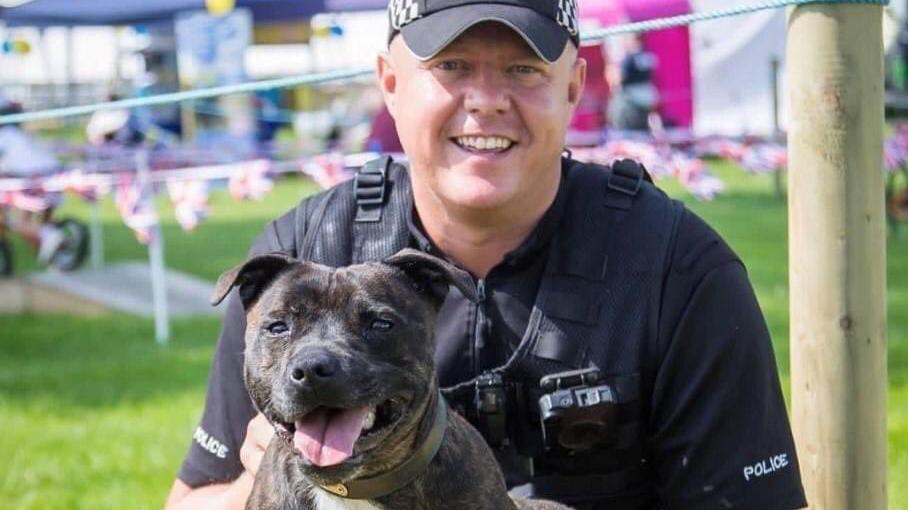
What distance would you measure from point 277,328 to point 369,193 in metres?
0.65

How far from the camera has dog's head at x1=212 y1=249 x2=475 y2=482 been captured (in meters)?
2.76

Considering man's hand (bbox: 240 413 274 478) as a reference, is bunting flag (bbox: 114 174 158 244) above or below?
above

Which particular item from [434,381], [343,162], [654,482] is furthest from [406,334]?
[343,162]

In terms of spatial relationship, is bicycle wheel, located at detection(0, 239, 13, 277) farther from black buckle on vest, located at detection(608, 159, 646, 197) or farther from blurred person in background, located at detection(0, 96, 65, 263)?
black buckle on vest, located at detection(608, 159, 646, 197)

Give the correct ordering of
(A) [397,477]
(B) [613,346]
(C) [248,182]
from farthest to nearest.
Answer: (C) [248,182]
(B) [613,346]
(A) [397,477]

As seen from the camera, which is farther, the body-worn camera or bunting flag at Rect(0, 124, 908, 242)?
bunting flag at Rect(0, 124, 908, 242)

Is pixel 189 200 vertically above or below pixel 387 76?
below

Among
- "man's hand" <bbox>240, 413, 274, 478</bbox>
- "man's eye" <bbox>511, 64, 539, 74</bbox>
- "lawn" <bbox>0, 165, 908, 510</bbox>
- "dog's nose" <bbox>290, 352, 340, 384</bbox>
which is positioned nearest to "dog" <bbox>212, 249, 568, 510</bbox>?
"dog's nose" <bbox>290, 352, 340, 384</bbox>

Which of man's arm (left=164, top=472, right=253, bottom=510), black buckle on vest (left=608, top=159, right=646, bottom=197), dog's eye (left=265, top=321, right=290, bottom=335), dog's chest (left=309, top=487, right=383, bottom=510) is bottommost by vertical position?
man's arm (left=164, top=472, right=253, bottom=510)

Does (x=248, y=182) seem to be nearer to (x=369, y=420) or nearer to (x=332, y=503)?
(x=332, y=503)

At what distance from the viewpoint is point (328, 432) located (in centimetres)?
283

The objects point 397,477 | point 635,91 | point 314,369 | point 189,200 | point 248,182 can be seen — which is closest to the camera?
point 314,369

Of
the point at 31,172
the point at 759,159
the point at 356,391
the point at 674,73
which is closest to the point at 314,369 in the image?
the point at 356,391

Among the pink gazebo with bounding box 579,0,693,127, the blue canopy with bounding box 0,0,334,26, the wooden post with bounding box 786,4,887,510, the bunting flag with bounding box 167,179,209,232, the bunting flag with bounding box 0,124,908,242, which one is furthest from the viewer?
the pink gazebo with bounding box 579,0,693,127
